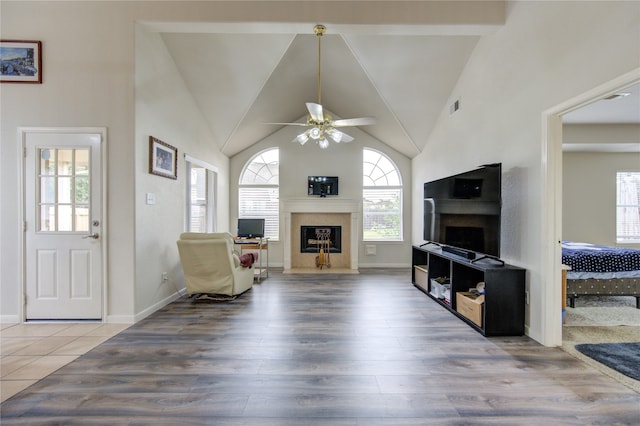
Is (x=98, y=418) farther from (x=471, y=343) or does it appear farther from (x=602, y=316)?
(x=602, y=316)

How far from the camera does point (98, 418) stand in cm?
172

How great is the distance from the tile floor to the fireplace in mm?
4073

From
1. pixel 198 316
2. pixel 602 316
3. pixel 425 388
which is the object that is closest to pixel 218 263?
pixel 198 316

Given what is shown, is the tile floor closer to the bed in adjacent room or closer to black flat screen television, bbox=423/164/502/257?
black flat screen television, bbox=423/164/502/257

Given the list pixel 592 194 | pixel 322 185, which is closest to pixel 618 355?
pixel 592 194

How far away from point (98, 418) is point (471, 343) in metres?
2.93

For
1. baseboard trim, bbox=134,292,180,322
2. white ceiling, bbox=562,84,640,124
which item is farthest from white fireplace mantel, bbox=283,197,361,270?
white ceiling, bbox=562,84,640,124

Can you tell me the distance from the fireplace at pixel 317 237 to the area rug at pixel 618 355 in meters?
4.61

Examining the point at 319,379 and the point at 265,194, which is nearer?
the point at 319,379

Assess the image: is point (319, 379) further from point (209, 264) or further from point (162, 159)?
point (162, 159)

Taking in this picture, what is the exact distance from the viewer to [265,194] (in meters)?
6.89

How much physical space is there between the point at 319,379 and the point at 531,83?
10.9ft

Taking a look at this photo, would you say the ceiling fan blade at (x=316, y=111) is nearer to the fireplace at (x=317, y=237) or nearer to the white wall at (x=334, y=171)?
the white wall at (x=334, y=171)

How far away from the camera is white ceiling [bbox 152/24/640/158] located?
3.70 m
